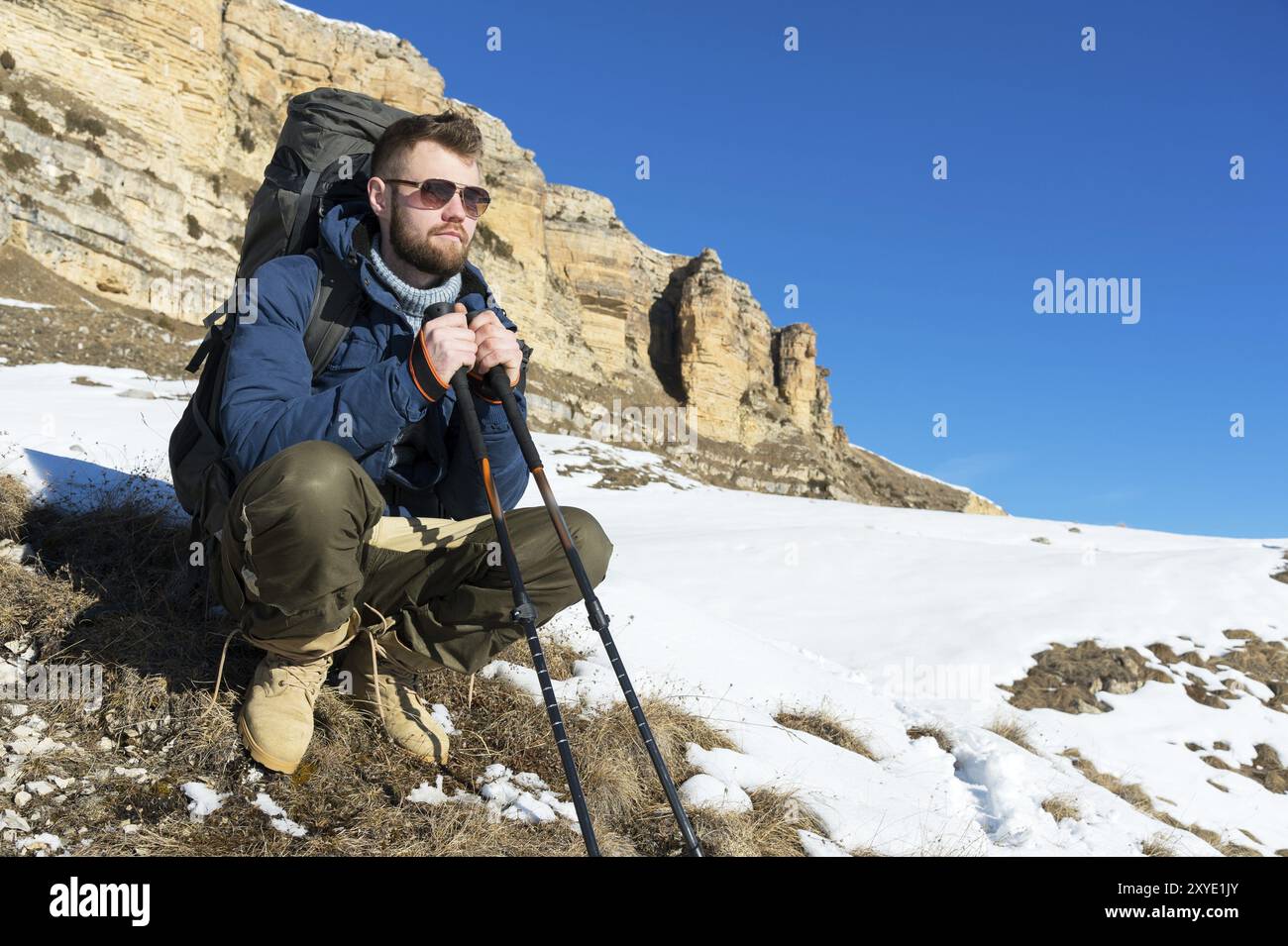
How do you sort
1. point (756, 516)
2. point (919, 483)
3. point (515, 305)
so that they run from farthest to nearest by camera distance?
point (919, 483) → point (515, 305) → point (756, 516)

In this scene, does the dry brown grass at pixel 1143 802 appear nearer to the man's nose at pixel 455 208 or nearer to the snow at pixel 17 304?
the man's nose at pixel 455 208

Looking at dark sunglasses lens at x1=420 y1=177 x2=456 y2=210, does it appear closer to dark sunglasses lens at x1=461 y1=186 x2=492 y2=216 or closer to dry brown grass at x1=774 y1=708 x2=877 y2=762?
dark sunglasses lens at x1=461 y1=186 x2=492 y2=216

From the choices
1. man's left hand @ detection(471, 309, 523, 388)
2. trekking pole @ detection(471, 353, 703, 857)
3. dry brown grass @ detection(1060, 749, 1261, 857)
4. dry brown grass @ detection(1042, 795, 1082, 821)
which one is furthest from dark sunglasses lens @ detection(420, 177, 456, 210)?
dry brown grass @ detection(1060, 749, 1261, 857)

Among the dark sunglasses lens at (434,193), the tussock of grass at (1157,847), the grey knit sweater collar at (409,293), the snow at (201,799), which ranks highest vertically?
the dark sunglasses lens at (434,193)

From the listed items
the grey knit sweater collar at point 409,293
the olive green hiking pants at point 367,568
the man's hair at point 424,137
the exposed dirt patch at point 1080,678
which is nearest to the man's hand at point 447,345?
the olive green hiking pants at point 367,568

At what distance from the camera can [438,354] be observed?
2.46 m

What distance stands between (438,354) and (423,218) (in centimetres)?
94

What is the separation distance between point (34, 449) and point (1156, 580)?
50.1 ft

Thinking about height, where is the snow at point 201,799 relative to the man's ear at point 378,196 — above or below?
below

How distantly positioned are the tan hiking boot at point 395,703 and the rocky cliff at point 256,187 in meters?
26.2

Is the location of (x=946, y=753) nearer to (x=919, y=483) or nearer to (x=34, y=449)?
(x=34, y=449)

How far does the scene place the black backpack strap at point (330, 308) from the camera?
116 inches
